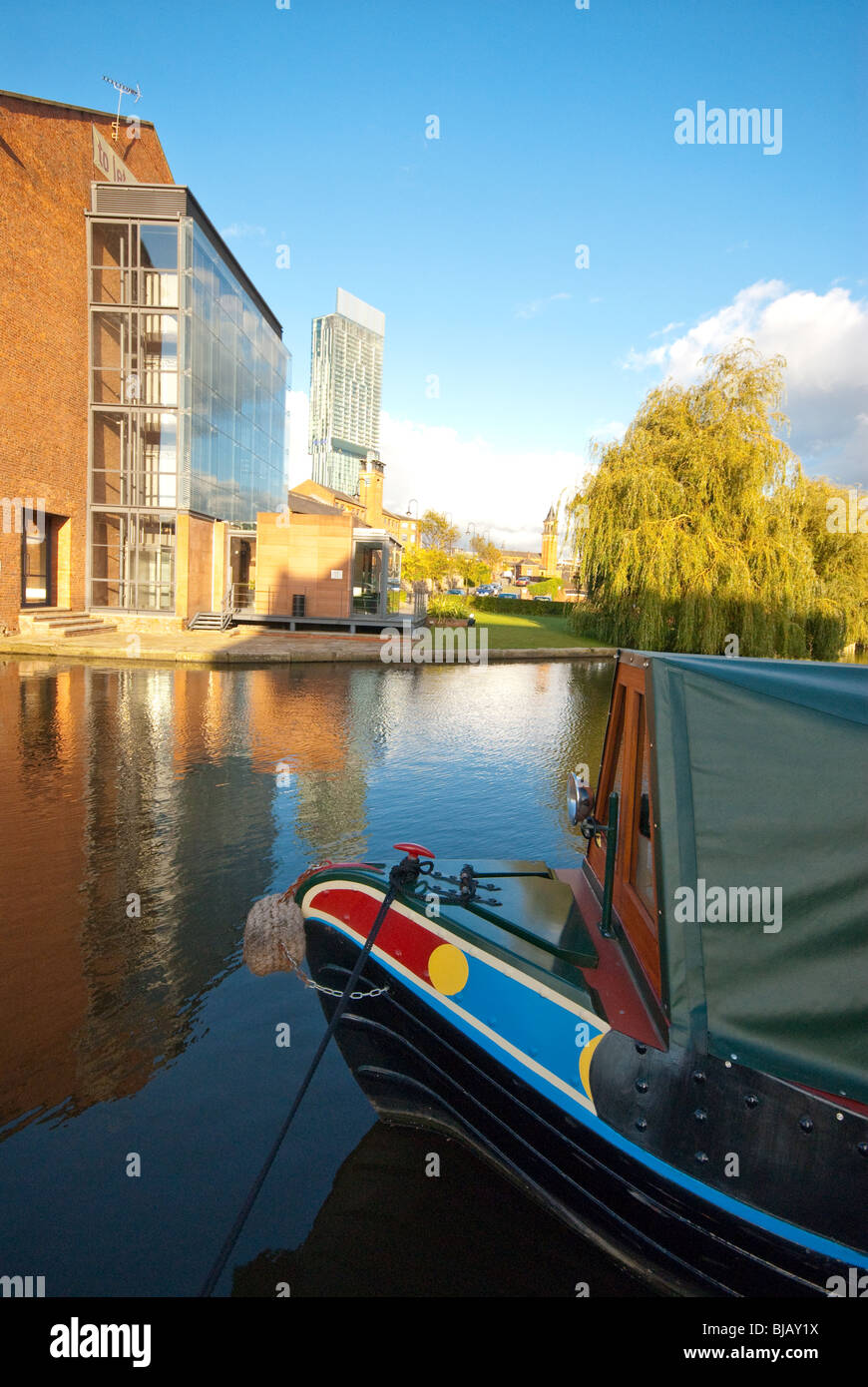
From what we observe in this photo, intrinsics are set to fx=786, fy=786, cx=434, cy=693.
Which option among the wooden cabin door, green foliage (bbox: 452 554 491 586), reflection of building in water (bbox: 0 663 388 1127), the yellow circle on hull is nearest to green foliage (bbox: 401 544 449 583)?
green foliage (bbox: 452 554 491 586)

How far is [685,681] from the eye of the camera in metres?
2.68

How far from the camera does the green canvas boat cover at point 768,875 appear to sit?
2.53 m

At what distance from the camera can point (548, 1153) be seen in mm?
3055

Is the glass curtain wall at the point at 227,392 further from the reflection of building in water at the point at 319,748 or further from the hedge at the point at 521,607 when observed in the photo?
the hedge at the point at 521,607

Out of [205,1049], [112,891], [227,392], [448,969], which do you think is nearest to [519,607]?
[227,392]

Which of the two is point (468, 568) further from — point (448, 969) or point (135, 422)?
point (448, 969)

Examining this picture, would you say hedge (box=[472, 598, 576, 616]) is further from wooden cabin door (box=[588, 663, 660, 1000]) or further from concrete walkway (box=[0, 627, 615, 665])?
wooden cabin door (box=[588, 663, 660, 1000])

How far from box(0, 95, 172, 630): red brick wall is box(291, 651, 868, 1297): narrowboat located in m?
22.2

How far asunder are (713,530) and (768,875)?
21944mm

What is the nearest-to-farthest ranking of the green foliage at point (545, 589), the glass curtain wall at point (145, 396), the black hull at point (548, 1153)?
the black hull at point (548, 1153)
the glass curtain wall at point (145, 396)
the green foliage at point (545, 589)

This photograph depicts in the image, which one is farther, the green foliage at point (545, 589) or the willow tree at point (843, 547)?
the green foliage at point (545, 589)

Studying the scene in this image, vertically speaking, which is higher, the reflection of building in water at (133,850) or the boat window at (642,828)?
the boat window at (642,828)

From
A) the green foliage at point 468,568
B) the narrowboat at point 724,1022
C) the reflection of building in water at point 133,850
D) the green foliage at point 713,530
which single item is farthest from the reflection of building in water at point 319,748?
the green foliage at point 468,568

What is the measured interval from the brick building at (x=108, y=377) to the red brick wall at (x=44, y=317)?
5cm
